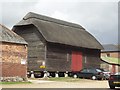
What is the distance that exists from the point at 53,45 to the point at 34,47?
2.98 meters

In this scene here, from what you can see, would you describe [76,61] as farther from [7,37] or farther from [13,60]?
[7,37]

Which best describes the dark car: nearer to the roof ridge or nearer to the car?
the roof ridge

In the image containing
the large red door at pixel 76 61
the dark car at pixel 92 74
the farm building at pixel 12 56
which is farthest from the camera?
the large red door at pixel 76 61

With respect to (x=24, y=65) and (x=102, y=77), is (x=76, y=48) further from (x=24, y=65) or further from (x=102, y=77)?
(x=24, y=65)

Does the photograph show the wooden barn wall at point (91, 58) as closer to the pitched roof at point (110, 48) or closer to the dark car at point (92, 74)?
the dark car at point (92, 74)

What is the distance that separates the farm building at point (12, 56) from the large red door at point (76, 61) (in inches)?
709

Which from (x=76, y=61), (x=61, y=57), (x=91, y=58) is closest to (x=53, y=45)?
(x=61, y=57)

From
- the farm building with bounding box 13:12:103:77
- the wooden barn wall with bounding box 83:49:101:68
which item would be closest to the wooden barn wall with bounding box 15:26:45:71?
the farm building with bounding box 13:12:103:77

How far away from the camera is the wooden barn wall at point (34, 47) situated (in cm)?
4600

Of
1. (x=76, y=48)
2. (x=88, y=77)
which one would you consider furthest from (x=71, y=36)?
(x=88, y=77)

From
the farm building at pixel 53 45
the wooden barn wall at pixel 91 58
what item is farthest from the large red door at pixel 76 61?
the wooden barn wall at pixel 91 58

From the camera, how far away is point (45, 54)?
1786 inches

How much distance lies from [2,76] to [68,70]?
19387mm

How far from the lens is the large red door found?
50.8 m
